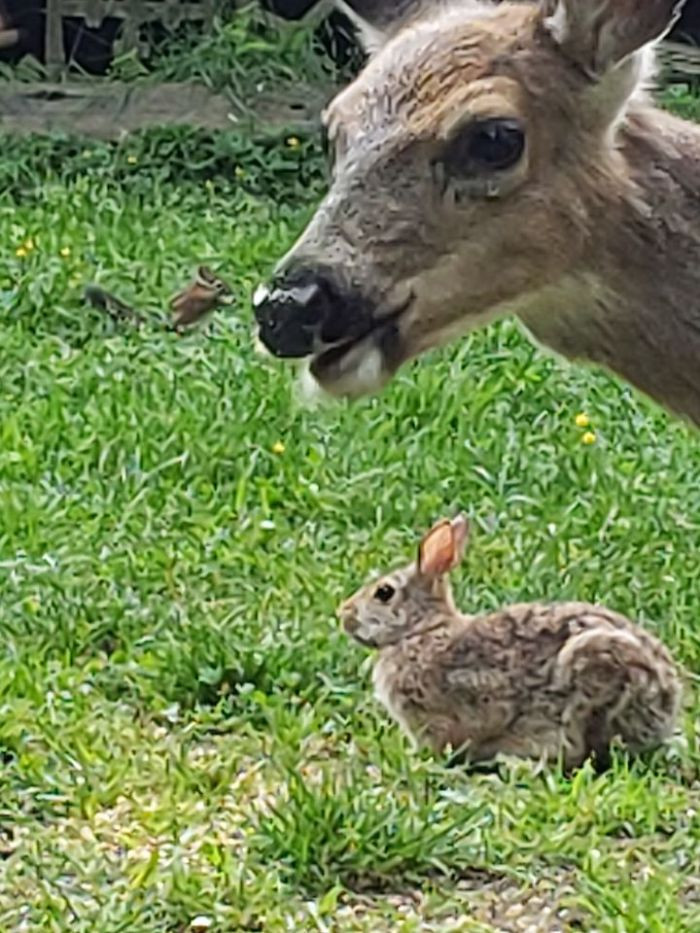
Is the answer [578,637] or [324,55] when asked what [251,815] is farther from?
[324,55]

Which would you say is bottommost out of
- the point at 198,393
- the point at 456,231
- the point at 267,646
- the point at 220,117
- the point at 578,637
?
the point at 220,117

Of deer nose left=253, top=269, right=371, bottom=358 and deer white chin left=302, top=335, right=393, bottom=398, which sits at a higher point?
deer nose left=253, top=269, right=371, bottom=358

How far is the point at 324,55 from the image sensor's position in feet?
38.3

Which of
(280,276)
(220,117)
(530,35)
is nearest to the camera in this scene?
(280,276)

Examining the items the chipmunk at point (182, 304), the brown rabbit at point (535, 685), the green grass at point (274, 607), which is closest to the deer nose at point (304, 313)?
the green grass at point (274, 607)

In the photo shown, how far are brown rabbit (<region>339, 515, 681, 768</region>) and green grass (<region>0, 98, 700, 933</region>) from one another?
0.33 feet

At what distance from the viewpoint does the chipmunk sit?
813cm

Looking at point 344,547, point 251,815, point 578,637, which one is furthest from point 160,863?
point 344,547

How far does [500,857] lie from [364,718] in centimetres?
71

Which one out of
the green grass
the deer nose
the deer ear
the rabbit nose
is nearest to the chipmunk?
the green grass

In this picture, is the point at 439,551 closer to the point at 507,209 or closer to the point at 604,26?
the point at 507,209

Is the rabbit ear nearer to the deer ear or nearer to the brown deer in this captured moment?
the brown deer

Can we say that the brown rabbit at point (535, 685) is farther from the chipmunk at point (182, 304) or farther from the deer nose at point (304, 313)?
the chipmunk at point (182, 304)

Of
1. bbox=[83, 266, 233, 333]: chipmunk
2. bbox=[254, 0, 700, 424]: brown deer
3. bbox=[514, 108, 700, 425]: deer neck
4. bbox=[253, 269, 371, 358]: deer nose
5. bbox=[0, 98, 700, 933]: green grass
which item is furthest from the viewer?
bbox=[83, 266, 233, 333]: chipmunk
